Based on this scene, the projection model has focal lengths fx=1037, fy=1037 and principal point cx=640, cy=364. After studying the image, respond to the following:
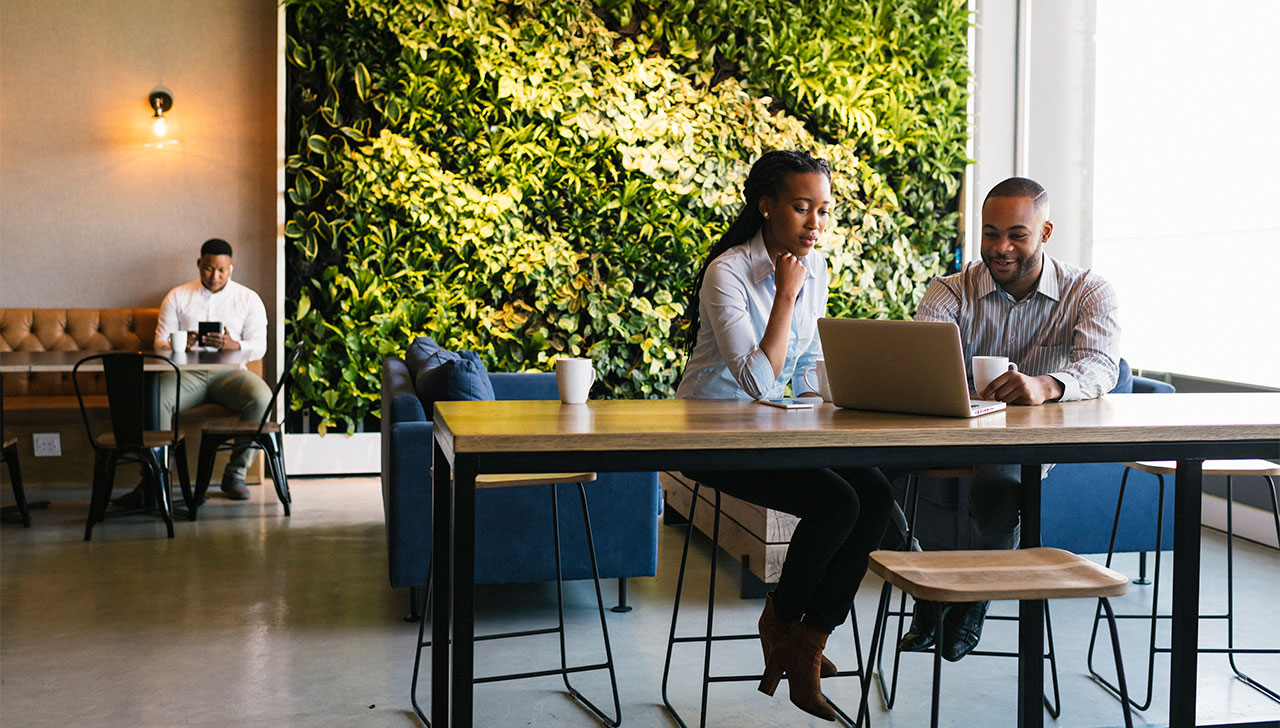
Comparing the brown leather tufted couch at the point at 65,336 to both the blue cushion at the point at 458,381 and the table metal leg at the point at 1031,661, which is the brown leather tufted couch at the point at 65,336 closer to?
the blue cushion at the point at 458,381

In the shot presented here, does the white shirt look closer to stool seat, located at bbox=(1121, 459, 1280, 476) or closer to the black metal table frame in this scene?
the black metal table frame

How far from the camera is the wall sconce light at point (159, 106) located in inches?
220


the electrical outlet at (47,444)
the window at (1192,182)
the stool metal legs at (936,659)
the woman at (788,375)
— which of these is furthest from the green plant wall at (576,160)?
the stool metal legs at (936,659)

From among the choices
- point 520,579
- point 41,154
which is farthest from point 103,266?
point 520,579

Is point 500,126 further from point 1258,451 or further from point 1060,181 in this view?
point 1258,451

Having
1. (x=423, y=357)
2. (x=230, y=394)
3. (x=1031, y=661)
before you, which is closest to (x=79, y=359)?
(x=230, y=394)

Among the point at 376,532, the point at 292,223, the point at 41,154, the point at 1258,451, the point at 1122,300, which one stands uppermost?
the point at 41,154

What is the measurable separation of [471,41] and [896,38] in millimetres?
2448

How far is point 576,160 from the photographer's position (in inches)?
225

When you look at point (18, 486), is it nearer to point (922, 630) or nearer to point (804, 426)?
point (922, 630)

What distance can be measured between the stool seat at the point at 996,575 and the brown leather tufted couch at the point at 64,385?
4342 millimetres

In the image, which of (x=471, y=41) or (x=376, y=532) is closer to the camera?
(x=376, y=532)

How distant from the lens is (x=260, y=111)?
581cm

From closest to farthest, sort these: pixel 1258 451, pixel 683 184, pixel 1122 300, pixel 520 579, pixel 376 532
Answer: pixel 1258 451 → pixel 520 579 → pixel 376 532 → pixel 1122 300 → pixel 683 184
